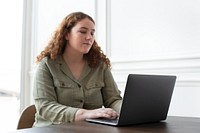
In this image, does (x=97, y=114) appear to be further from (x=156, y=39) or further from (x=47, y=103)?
(x=156, y=39)

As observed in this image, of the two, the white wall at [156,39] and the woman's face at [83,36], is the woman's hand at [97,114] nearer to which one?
the woman's face at [83,36]

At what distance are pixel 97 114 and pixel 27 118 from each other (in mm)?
586

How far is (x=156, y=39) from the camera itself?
79.8 inches

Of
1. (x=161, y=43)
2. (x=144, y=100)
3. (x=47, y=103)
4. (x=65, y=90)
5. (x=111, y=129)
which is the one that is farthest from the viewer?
(x=161, y=43)

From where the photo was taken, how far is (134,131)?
0.94 metres

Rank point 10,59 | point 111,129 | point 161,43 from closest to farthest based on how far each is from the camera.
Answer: point 111,129 < point 161,43 < point 10,59

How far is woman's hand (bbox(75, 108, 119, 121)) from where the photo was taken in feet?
3.81

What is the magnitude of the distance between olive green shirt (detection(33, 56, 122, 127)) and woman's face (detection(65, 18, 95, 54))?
12 centimetres

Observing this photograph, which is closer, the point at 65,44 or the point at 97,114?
the point at 97,114

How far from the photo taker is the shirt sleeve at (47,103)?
50.9 inches

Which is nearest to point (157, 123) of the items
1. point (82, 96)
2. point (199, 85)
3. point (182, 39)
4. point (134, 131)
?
point (134, 131)

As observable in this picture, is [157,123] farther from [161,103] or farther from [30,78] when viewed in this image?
[30,78]

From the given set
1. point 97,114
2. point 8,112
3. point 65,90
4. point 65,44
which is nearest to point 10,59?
point 8,112

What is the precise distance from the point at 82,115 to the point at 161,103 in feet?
1.16
